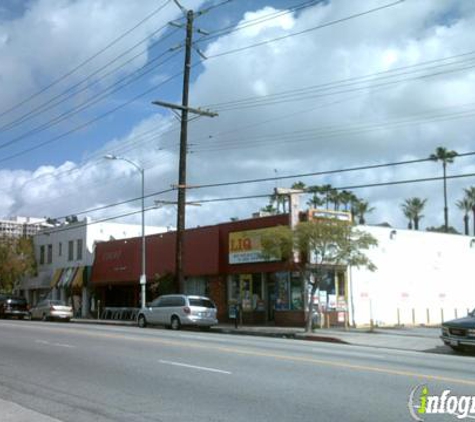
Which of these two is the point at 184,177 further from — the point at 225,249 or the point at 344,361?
the point at 344,361

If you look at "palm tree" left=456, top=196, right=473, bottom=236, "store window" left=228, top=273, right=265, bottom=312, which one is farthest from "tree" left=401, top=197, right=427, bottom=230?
"store window" left=228, top=273, right=265, bottom=312

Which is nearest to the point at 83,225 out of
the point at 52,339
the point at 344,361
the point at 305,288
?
the point at 305,288

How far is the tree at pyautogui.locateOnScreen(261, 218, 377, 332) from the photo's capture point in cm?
2689

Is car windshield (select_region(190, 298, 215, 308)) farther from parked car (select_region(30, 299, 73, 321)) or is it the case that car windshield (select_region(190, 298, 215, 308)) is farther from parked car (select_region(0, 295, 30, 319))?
parked car (select_region(0, 295, 30, 319))

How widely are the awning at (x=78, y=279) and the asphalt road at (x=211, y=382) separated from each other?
99.0 ft

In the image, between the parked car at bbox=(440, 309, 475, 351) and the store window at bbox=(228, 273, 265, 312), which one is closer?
the parked car at bbox=(440, 309, 475, 351)

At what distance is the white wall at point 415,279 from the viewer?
111ft

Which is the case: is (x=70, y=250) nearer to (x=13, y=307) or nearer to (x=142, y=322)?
(x=13, y=307)

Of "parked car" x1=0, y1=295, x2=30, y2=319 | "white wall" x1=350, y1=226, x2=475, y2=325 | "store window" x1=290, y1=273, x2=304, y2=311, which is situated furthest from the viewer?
"parked car" x1=0, y1=295, x2=30, y2=319

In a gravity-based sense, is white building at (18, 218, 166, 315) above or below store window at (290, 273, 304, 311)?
above

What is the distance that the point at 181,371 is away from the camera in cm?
1314

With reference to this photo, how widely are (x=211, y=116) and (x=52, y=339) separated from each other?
17.3 metres

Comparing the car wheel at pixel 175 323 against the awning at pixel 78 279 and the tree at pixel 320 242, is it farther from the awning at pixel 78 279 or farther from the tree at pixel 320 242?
the awning at pixel 78 279

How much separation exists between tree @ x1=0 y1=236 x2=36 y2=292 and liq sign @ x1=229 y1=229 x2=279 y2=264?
2526cm
